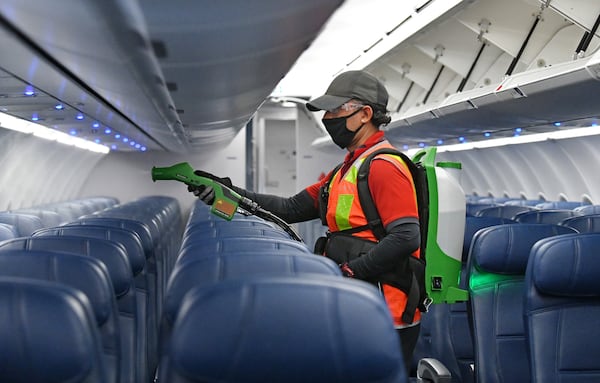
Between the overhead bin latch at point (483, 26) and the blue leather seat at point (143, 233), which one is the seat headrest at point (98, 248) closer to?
the blue leather seat at point (143, 233)

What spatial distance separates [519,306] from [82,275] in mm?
2363

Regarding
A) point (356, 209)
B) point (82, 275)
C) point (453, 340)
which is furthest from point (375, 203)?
point (453, 340)

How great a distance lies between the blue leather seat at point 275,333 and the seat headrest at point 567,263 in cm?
162

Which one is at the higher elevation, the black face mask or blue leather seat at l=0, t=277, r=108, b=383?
the black face mask

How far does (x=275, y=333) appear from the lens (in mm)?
1953

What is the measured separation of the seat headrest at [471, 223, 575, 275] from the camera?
13.3 feet

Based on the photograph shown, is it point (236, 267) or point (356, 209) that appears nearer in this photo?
point (236, 267)

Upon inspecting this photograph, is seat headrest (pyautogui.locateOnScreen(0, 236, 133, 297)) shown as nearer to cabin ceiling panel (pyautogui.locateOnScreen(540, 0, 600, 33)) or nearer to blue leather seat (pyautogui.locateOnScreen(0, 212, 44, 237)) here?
blue leather seat (pyautogui.locateOnScreen(0, 212, 44, 237))

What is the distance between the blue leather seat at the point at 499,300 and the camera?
403 cm

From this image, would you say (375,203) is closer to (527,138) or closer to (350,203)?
(350,203)

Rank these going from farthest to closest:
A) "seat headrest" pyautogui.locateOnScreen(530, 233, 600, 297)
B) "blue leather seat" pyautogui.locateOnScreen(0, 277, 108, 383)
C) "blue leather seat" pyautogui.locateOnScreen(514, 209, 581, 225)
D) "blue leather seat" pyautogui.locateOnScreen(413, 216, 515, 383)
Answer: "blue leather seat" pyautogui.locateOnScreen(514, 209, 581, 225) → "blue leather seat" pyautogui.locateOnScreen(413, 216, 515, 383) → "seat headrest" pyautogui.locateOnScreen(530, 233, 600, 297) → "blue leather seat" pyautogui.locateOnScreen(0, 277, 108, 383)

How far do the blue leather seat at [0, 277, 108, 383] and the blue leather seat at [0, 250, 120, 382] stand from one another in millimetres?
737

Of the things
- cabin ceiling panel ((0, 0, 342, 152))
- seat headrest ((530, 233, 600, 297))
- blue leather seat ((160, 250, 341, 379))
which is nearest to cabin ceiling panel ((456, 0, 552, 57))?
cabin ceiling panel ((0, 0, 342, 152))

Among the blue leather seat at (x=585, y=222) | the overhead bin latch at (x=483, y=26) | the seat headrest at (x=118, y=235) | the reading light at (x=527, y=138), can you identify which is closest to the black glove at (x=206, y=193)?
the seat headrest at (x=118, y=235)
